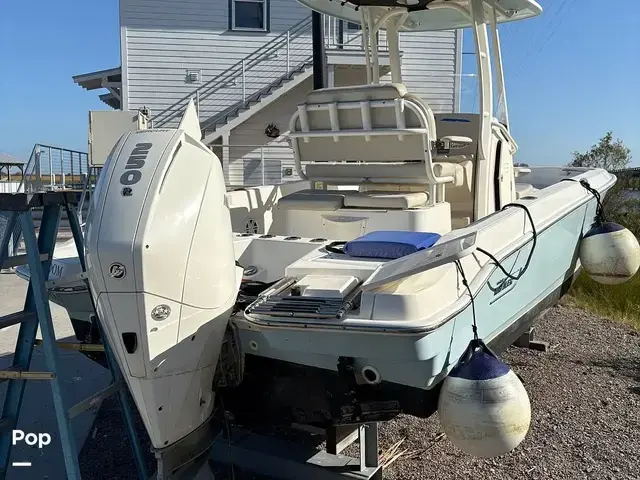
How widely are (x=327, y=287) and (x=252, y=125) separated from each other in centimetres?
1187

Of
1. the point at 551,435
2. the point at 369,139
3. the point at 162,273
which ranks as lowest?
the point at 551,435

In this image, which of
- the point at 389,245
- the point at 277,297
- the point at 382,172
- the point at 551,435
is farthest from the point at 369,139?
the point at 551,435

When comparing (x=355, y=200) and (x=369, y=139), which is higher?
(x=369, y=139)

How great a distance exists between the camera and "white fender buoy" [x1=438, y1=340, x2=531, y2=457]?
8.16ft

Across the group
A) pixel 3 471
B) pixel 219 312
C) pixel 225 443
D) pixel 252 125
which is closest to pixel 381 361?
pixel 219 312

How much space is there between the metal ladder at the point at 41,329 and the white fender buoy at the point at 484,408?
1576 mm

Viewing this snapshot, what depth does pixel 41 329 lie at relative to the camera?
2852 mm

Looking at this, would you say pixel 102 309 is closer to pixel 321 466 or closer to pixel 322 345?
pixel 322 345

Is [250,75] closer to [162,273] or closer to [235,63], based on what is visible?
[235,63]

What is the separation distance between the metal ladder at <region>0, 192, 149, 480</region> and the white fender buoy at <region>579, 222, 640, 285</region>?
10.5 ft

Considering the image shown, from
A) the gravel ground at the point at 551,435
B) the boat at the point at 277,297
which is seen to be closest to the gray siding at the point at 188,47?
the gravel ground at the point at 551,435

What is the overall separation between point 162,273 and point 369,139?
213 centimetres

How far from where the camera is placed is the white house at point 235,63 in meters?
13.8

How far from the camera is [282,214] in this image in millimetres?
4598
